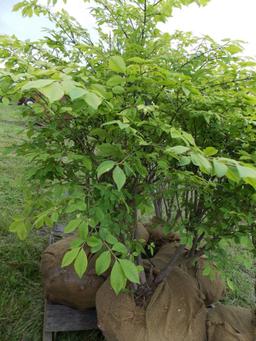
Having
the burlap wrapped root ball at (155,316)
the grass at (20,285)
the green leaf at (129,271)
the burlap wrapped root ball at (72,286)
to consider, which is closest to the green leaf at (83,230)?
the green leaf at (129,271)

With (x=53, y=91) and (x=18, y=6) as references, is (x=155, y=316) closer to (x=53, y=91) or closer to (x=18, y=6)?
A: (x=53, y=91)

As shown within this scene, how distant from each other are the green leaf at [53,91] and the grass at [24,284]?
2.74ft

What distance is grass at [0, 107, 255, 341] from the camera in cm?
164

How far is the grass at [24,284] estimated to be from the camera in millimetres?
1644

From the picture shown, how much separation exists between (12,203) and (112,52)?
2102mm

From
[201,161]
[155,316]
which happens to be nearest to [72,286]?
[155,316]

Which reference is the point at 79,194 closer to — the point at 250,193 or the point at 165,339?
the point at 250,193

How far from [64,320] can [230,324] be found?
0.80 metres

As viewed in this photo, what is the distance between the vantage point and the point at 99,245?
877mm

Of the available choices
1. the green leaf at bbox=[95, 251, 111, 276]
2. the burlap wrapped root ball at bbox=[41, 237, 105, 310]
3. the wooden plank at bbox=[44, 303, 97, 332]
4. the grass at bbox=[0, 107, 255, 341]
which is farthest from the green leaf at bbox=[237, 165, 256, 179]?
the wooden plank at bbox=[44, 303, 97, 332]

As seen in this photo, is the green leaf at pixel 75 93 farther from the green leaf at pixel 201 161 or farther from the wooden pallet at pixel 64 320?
the wooden pallet at pixel 64 320

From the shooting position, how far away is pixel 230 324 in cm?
143

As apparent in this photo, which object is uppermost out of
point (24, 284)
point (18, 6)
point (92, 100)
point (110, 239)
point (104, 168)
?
point (18, 6)

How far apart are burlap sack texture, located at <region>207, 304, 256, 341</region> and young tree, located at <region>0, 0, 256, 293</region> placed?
1.29ft
